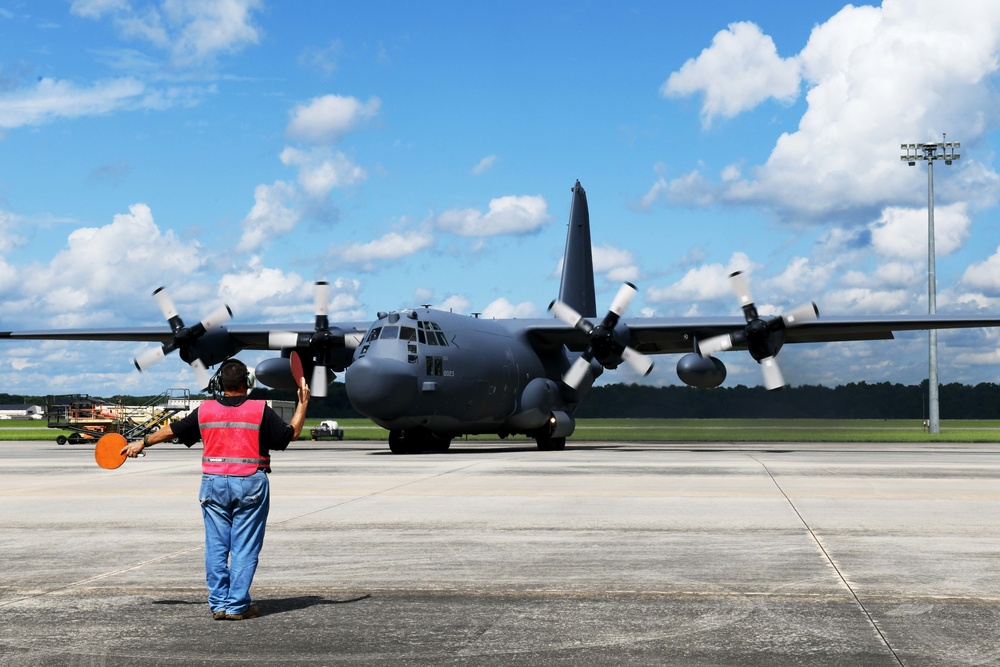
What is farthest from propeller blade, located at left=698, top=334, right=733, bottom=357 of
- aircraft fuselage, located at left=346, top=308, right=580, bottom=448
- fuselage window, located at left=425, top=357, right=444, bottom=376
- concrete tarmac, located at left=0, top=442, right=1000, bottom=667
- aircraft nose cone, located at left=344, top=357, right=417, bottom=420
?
concrete tarmac, located at left=0, top=442, right=1000, bottom=667

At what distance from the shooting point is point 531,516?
14.1 m

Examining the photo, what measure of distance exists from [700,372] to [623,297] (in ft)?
11.9

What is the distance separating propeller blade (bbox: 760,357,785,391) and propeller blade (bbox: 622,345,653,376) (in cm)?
379

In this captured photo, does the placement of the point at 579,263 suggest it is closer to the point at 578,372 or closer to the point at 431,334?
the point at 578,372

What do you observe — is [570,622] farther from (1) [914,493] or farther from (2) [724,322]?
(2) [724,322]

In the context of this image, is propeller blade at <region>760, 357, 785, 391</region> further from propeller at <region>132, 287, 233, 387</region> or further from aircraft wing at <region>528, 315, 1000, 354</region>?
propeller at <region>132, 287, 233, 387</region>

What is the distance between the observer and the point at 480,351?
114 ft

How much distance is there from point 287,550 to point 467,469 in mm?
13620

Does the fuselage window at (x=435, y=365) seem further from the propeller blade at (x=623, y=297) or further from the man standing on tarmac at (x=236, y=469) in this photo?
the man standing on tarmac at (x=236, y=469)

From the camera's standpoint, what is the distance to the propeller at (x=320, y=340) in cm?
3769

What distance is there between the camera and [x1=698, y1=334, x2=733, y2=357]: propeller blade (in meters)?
36.8

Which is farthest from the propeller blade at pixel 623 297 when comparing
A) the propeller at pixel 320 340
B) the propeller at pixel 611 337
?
the propeller at pixel 320 340

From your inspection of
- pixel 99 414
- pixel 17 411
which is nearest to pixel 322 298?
pixel 99 414

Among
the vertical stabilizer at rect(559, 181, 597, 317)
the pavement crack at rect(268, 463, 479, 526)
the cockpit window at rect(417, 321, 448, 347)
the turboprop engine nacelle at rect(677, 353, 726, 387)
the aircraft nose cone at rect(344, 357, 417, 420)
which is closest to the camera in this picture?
the pavement crack at rect(268, 463, 479, 526)
